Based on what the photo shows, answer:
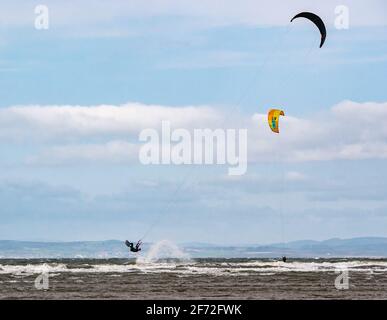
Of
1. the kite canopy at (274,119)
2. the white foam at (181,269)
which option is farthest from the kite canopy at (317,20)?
the white foam at (181,269)

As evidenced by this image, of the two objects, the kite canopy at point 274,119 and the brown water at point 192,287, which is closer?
the brown water at point 192,287

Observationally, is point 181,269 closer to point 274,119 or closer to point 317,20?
point 274,119

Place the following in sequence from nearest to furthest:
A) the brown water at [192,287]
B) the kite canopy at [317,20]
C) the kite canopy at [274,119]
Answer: the brown water at [192,287] → the kite canopy at [317,20] → the kite canopy at [274,119]

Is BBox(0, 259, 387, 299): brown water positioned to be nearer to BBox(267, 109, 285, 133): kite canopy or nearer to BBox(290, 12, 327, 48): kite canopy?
BBox(267, 109, 285, 133): kite canopy

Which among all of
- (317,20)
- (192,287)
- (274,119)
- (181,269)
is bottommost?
(192,287)

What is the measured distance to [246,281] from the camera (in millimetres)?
52562

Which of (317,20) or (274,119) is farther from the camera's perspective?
(274,119)

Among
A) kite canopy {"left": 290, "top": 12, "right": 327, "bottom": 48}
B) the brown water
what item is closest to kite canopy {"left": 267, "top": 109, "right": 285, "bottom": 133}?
kite canopy {"left": 290, "top": 12, "right": 327, "bottom": 48}

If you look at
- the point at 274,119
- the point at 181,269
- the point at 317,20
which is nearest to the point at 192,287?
the point at 274,119

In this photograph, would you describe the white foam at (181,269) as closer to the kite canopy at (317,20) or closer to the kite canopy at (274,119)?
the kite canopy at (274,119)

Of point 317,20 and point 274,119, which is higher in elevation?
point 317,20

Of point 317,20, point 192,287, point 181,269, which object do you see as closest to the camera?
point 317,20
